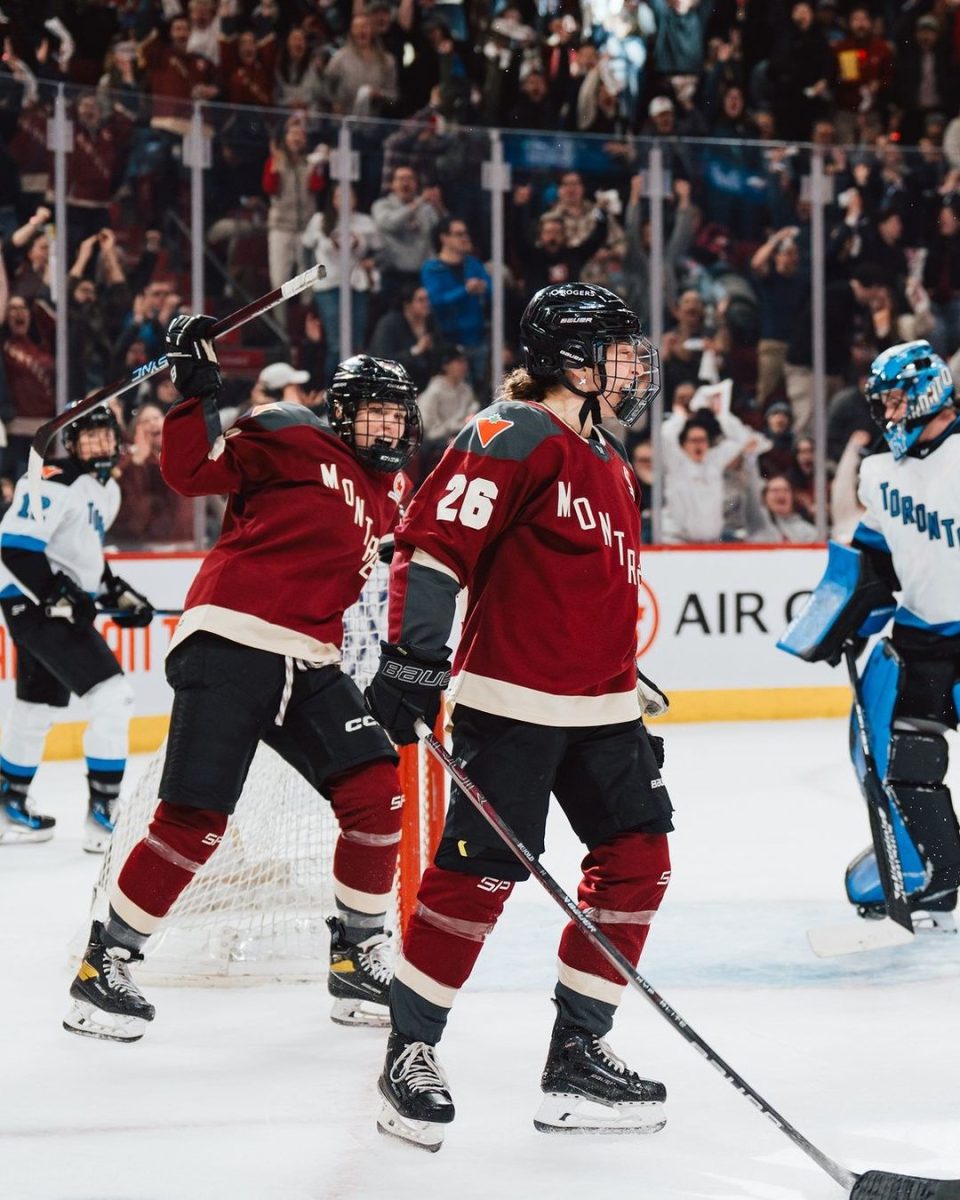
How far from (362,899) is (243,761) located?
360 mm

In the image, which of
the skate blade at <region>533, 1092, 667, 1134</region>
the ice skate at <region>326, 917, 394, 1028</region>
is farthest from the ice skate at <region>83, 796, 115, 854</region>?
the skate blade at <region>533, 1092, 667, 1134</region>

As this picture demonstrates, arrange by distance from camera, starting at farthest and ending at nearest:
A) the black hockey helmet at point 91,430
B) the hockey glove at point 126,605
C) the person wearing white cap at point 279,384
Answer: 1. the person wearing white cap at point 279,384
2. the hockey glove at point 126,605
3. the black hockey helmet at point 91,430

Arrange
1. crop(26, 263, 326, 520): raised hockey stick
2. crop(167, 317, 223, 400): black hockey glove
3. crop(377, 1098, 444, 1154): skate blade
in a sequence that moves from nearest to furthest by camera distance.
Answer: crop(377, 1098, 444, 1154): skate blade → crop(26, 263, 326, 520): raised hockey stick → crop(167, 317, 223, 400): black hockey glove

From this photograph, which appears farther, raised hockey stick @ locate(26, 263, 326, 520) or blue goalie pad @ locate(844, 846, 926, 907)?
blue goalie pad @ locate(844, 846, 926, 907)

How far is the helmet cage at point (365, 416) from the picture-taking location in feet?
10.0

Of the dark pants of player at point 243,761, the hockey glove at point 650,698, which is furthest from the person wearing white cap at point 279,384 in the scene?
the hockey glove at point 650,698

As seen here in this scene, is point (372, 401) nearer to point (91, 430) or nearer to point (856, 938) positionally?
point (856, 938)

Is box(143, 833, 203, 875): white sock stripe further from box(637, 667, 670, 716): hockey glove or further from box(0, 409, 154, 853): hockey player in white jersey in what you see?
box(0, 409, 154, 853): hockey player in white jersey

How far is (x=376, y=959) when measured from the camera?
3121mm

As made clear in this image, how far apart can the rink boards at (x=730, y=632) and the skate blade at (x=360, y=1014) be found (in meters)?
4.16

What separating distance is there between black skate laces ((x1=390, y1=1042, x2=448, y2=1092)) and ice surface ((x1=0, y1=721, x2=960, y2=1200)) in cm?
9

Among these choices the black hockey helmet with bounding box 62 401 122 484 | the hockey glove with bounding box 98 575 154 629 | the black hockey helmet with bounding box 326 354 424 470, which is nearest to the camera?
the black hockey helmet with bounding box 326 354 424 470

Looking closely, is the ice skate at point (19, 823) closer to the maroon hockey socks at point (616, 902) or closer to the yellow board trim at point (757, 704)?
the maroon hockey socks at point (616, 902)

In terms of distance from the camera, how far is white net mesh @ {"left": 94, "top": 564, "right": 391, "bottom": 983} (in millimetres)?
3375
